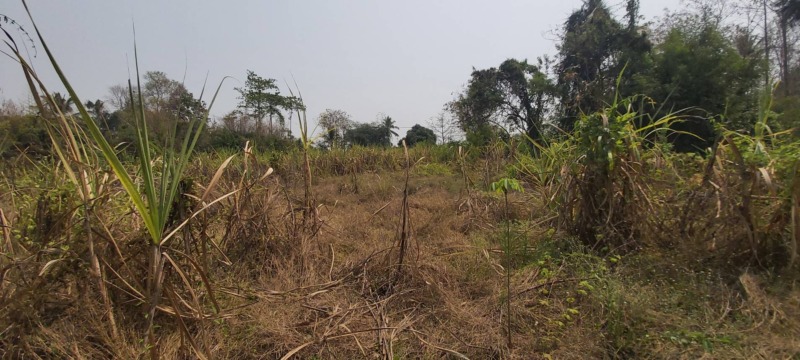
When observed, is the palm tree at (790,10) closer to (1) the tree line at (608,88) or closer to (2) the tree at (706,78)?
(1) the tree line at (608,88)

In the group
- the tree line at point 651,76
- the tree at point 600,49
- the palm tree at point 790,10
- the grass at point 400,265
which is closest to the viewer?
the grass at point 400,265

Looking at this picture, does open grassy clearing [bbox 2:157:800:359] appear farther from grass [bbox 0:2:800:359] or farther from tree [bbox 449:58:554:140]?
tree [bbox 449:58:554:140]

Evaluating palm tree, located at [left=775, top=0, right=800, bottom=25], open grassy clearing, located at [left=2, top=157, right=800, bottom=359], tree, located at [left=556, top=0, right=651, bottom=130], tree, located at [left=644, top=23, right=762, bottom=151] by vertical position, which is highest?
palm tree, located at [left=775, top=0, right=800, bottom=25]

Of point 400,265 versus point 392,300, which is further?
point 400,265

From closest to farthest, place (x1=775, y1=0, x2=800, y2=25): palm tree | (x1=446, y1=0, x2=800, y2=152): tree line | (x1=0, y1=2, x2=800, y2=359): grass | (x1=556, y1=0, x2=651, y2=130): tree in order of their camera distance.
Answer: (x1=0, y1=2, x2=800, y2=359): grass, (x1=446, y1=0, x2=800, y2=152): tree line, (x1=556, y1=0, x2=651, y2=130): tree, (x1=775, y1=0, x2=800, y2=25): palm tree

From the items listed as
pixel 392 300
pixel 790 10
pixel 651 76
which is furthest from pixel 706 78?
pixel 392 300

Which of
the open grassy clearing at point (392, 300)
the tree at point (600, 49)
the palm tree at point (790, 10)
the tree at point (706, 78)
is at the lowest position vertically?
the open grassy clearing at point (392, 300)

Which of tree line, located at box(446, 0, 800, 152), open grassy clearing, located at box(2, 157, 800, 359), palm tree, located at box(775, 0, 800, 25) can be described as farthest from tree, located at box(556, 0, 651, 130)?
open grassy clearing, located at box(2, 157, 800, 359)

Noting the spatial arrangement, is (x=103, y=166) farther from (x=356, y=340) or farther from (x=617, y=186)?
(x=617, y=186)

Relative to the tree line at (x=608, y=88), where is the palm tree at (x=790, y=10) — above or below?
above

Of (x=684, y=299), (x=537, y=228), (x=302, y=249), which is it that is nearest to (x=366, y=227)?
(x=302, y=249)

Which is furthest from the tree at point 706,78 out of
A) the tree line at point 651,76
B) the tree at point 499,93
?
the tree at point 499,93

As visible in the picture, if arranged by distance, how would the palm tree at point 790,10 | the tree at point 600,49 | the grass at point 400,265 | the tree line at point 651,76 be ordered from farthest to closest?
the palm tree at point 790,10
the tree at point 600,49
the tree line at point 651,76
the grass at point 400,265

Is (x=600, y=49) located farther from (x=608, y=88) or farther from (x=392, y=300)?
(x=392, y=300)
